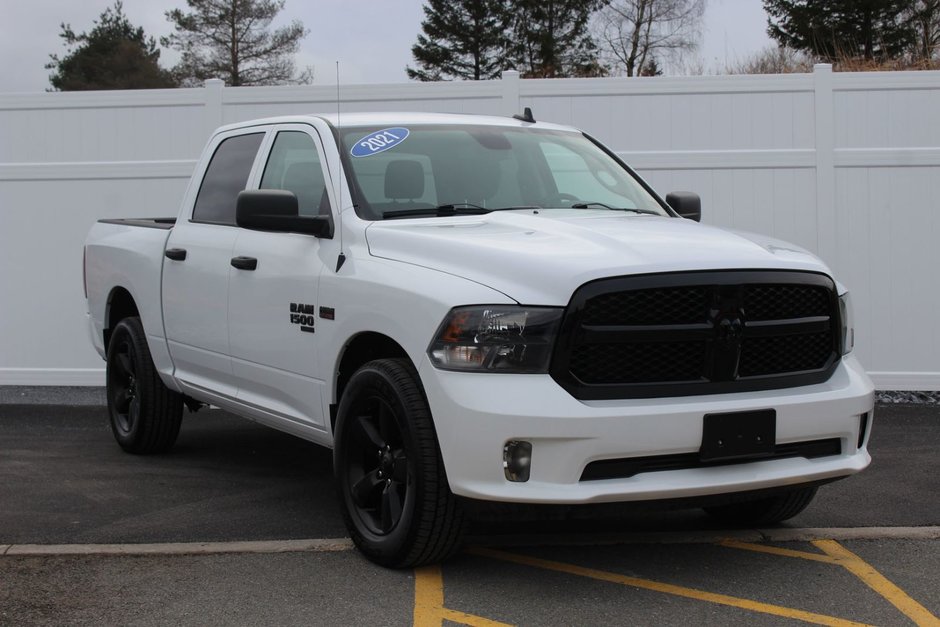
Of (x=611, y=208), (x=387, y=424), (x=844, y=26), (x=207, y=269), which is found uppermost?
(x=844, y=26)

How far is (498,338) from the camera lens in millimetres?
4281

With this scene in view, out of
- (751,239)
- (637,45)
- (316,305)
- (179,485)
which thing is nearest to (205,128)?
(179,485)

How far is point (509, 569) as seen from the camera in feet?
15.8

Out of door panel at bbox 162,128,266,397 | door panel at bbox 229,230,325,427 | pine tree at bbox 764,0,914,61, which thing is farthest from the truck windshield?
pine tree at bbox 764,0,914,61

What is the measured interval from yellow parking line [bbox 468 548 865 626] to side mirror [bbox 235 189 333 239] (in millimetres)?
1616

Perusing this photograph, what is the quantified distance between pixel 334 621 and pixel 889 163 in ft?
22.8

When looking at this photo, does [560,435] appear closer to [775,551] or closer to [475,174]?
[775,551]

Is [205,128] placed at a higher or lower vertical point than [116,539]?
higher

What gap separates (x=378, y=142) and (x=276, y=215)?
2.22 feet

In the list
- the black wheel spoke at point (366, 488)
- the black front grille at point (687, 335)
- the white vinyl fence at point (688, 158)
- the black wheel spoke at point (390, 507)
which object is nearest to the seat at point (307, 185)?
the black wheel spoke at point (366, 488)

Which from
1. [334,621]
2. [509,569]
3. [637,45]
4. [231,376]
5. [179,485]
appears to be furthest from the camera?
[637,45]

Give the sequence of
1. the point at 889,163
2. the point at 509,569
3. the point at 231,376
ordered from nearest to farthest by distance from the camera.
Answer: the point at 509,569 → the point at 231,376 → the point at 889,163

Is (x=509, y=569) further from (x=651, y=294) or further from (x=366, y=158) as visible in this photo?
(x=366, y=158)

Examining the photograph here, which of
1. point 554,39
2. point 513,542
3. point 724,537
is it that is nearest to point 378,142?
point 513,542
